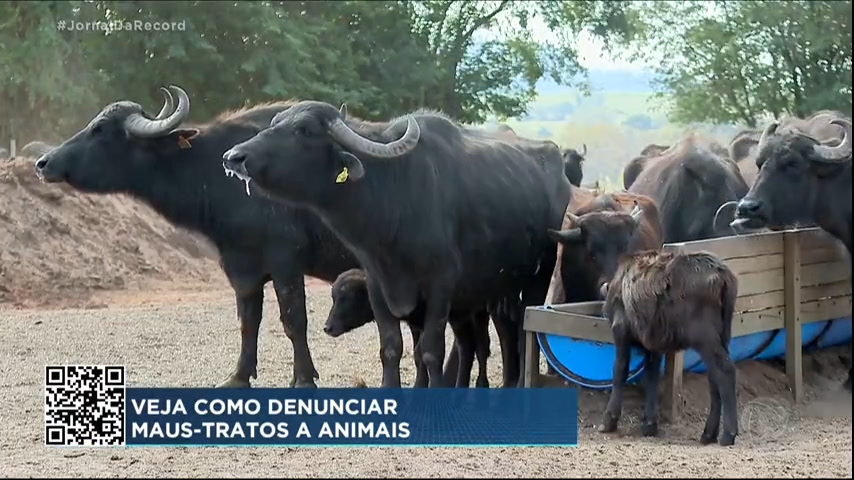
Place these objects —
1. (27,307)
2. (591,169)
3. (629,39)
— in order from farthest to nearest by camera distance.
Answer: (629,39) < (591,169) < (27,307)

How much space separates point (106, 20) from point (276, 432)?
54.8ft

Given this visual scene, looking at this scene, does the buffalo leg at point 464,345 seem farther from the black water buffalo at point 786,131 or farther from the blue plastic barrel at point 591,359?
the black water buffalo at point 786,131

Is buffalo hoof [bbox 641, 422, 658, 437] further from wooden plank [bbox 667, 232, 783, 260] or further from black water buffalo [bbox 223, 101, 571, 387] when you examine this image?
black water buffalo [bbox 223, 101, 571, 387]

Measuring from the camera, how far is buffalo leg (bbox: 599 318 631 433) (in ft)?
25.9

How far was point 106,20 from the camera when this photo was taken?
22.0m

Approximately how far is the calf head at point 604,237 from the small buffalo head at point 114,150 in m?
3.38

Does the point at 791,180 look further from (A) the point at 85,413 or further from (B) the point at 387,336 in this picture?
(A) the point at 85,413

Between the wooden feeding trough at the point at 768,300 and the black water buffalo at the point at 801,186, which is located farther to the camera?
the wooden feeding trough at the point at 768,300

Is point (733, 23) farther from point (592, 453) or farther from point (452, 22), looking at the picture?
point (592, 453)

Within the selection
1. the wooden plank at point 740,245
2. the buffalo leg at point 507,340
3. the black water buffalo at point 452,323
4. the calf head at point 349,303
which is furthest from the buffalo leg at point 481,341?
the wooden plank at point 740,245

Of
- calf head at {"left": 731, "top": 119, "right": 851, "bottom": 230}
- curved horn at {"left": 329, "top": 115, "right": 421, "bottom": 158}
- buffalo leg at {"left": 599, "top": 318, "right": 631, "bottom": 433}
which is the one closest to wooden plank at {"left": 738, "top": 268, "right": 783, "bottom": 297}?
calf head at {"left": 731, "top": 119, "right": 851, "bottom": 230}

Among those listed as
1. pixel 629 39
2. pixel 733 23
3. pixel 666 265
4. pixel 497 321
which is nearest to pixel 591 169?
pixel 733 23

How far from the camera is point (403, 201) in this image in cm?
853

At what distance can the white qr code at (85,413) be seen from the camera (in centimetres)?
706
